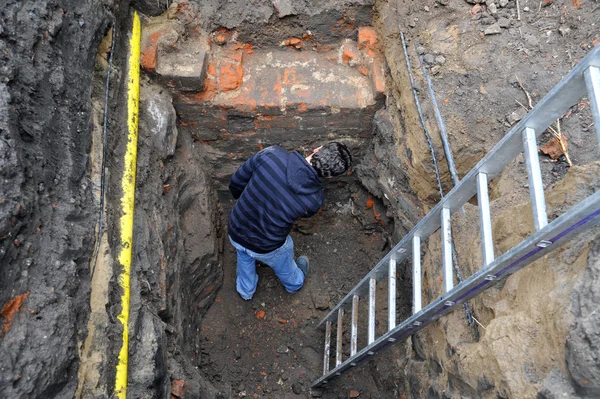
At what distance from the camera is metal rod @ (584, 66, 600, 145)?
1449mm

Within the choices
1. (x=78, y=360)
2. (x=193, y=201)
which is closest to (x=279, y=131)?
(x=193, y=201)

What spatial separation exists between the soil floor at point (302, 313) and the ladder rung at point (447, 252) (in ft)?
4.87

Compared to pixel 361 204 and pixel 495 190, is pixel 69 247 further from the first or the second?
pixel 361 204

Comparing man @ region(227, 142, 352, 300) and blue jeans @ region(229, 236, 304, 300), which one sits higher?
man @ region(227, 142, 352, 300)

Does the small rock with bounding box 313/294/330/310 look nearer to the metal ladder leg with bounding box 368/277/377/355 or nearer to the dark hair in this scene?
the metal ladder leg with bounding box 368/277/377/355

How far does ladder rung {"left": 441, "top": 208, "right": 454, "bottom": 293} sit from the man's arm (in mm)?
1374

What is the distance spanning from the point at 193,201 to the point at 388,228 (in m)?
1.69

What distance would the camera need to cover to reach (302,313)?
161 inches

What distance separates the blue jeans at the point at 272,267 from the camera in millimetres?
3535

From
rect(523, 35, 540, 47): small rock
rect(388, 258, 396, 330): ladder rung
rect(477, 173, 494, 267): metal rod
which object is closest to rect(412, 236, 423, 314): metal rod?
rect(388, 258, 396, 330): ladder rung

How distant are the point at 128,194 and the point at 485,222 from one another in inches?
77.3

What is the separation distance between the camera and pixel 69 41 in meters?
2.53

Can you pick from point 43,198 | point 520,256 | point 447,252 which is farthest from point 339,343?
Answer: point 43,198

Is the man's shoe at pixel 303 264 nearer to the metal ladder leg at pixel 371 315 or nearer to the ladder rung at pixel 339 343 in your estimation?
the ladder rung at pixel 339 343
